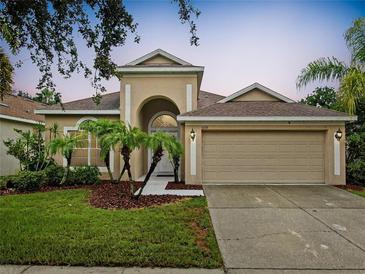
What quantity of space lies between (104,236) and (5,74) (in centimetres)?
469

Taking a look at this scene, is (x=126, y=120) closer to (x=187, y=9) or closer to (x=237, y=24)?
(x=237, y=24)

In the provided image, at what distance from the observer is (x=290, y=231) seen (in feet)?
17.5

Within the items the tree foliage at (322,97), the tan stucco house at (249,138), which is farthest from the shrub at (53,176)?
the tree foliage at (322,97)

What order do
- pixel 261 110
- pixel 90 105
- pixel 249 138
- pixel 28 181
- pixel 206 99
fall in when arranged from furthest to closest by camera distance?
pixel 206 99 → pixel 90 105 → pixel 261 110 → pixel 249 138 → pixel 28 181

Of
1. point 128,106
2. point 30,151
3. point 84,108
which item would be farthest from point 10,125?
point 128,106

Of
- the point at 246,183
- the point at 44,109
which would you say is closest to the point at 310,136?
the point at 246,183

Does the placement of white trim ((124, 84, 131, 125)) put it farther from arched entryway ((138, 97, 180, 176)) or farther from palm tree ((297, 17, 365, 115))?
palm tree ((297, 17, 365, 115))

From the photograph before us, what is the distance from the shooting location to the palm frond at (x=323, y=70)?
11.6 metres

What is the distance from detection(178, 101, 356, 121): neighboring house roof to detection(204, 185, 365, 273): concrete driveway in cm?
325

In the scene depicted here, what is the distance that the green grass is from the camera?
3947 millimetres

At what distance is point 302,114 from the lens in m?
11.2

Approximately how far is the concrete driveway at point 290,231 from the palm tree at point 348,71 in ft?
13.2

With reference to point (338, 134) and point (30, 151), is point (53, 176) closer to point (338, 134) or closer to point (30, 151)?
point (30, 151)

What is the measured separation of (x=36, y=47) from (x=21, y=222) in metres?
4.00
